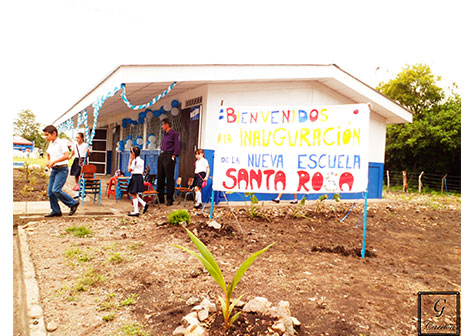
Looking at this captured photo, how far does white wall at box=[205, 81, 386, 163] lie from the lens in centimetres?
880

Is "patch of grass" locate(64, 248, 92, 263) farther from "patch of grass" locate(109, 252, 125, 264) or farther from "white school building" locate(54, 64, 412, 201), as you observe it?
"white school building" locate(54, 64, 412, 201)

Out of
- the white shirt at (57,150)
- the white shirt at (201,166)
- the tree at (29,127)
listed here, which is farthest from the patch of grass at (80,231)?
the tree at (29,127)

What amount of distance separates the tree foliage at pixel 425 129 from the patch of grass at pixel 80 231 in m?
20.6

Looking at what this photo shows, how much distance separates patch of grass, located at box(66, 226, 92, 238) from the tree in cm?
5794

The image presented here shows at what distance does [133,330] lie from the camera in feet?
9.24

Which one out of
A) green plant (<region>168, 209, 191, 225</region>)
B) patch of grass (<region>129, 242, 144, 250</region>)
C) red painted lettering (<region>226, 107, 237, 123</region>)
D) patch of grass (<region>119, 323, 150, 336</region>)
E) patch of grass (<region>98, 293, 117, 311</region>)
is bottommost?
patch of grass (<region>119, 323, 150, 336</region>)

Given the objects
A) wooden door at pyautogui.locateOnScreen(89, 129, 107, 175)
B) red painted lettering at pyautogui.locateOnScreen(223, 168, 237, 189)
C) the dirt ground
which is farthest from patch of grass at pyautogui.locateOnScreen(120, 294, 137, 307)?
wooden door at pyautogui.locateOnScreen(89, 129, 107, 175)

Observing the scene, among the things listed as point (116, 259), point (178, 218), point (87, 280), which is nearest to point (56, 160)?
point (178, 218)

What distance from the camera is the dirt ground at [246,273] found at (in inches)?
119

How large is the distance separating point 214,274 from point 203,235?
9.99 ft

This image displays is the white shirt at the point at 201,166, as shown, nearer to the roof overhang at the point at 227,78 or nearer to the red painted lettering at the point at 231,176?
the roof overhang at the point at 227,78

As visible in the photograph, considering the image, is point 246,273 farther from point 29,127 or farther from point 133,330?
point 29,127

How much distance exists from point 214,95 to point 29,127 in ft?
195

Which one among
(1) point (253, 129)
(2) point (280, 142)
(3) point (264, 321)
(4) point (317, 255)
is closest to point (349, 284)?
(4) point (317, 255)
